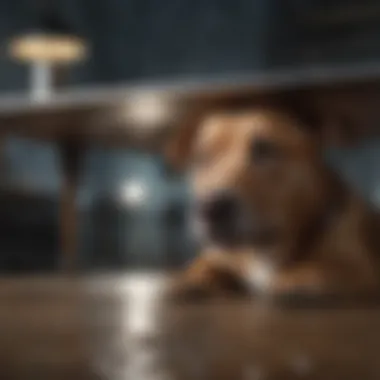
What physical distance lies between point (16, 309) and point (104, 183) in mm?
1071

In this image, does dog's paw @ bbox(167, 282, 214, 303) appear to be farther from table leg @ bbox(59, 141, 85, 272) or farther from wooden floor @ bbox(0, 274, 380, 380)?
table leg @ bbox(59, 141, 85, 272)

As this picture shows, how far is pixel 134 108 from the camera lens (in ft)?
5.35

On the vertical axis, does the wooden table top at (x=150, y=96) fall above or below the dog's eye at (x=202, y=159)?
above

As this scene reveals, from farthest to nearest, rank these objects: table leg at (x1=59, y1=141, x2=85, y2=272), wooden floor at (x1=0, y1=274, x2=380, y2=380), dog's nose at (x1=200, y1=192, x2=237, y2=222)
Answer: table leg at (x1=59, y1=141, x2=85, y2=272)
dog's nose at (x1=200, y1=192, x2=237, y2=222)
wooden floor at (x1=0, y1=274, x2=380, y2=380)

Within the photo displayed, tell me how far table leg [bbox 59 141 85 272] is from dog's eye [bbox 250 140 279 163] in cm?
82

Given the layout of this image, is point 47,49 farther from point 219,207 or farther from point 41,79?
point 219,207

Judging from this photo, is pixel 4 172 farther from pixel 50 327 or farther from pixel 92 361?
pixel 92 361

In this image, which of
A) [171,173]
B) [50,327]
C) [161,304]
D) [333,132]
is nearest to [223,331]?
[50,327]

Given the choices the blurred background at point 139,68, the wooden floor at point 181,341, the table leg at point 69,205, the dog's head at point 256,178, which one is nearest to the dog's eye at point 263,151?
the dog's head at point 256,178

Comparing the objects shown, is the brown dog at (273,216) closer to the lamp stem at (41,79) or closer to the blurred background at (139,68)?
the blurred background at (139,68)

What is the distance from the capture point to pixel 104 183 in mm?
2121

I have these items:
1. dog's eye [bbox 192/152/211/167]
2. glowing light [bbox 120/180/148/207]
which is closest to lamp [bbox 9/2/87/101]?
glowing light [bbox 120/180/148/207]

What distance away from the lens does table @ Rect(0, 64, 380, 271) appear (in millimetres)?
1389

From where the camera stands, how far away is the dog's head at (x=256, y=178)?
1240 millimetres
